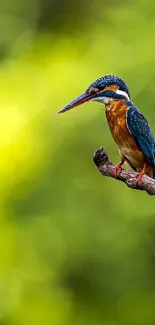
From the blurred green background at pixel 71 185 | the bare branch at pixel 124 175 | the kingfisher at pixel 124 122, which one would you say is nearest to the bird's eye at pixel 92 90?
the kingfisher at pixel 124 122

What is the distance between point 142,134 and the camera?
998mm

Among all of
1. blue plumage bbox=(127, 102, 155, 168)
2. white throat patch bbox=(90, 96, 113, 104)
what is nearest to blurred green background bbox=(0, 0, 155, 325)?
blue plumage bbox=(127, 102, 155, 168)

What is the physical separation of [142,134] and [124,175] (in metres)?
0.06

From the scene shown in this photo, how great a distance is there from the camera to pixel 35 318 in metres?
4.97

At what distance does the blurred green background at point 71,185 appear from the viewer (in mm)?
4141

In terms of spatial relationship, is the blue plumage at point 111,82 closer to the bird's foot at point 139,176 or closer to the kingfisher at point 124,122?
the kingfisher at point 124,122

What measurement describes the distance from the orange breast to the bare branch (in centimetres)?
2

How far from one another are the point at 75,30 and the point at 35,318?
176 centimetres

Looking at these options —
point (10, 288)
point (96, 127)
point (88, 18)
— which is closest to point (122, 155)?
point (96, 127)

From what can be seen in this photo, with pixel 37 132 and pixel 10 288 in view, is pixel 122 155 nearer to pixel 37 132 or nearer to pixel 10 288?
pixel 37 132

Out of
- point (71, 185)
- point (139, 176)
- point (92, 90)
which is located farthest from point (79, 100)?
point (71, 185)

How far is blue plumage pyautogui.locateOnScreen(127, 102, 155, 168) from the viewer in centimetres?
96

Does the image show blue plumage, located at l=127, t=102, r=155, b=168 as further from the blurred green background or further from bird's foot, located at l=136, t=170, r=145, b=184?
the blurred green background

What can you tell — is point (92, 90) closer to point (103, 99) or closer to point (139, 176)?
point (103, 99)
